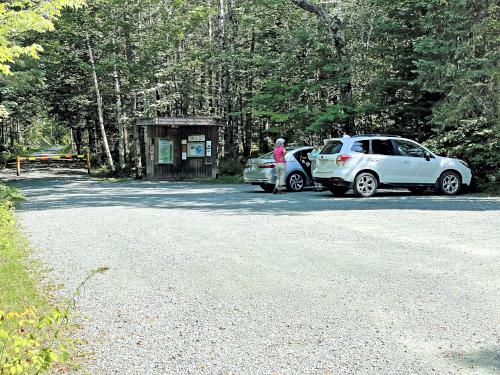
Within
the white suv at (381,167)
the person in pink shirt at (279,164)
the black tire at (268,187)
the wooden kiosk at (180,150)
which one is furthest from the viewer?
the wooden kiosk at (180,150)

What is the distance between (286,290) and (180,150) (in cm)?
2559

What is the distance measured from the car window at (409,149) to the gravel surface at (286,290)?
4715 mm

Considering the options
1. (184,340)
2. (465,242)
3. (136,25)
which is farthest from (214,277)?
(136,25)

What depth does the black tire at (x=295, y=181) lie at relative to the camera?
1967cm

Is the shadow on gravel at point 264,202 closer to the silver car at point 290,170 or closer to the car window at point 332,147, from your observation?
the car window at point 332,147

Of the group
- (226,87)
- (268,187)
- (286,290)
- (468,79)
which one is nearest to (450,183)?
(468,79)

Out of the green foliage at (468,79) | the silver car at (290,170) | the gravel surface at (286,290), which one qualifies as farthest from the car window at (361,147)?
the gravel surface at (286,290)

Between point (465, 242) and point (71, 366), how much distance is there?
664 cm

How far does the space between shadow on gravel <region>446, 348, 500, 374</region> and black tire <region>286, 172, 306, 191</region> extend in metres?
15.5

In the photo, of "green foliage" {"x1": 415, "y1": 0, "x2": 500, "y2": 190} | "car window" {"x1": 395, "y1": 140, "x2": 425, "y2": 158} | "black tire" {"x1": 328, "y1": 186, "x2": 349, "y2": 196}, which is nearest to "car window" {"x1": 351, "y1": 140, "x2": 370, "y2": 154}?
"car window" {"x1": 395, "y1": 140, "x2": 425, "y2": 158}

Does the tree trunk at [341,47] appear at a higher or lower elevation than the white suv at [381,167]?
higher

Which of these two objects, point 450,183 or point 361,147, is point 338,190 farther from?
point 450,183

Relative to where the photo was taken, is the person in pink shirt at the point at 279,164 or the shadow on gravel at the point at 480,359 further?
the person in pink shirt at the point at 279,164

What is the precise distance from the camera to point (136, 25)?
3409 cm
